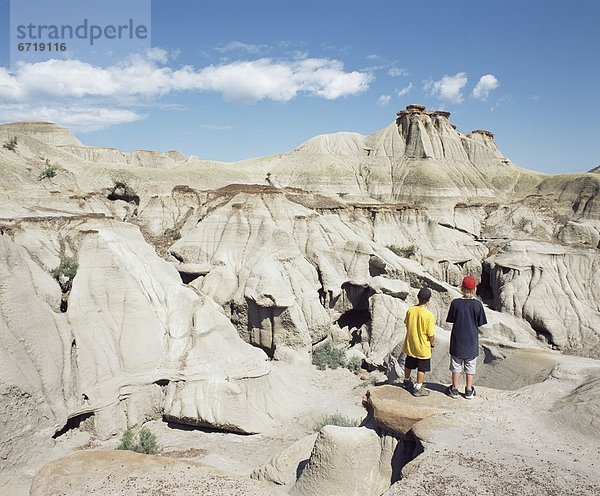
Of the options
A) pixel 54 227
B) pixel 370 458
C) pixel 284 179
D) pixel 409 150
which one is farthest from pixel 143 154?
pixel 370 458

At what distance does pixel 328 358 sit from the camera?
17.9 m

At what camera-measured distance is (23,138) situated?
43344 millimetres

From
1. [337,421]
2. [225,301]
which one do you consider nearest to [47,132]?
A: [225,301]

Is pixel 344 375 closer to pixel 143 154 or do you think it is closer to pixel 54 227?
pixel 54 227

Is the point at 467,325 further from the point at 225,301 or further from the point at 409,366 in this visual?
the point at 225,301

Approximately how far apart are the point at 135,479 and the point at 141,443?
4580 millimetres

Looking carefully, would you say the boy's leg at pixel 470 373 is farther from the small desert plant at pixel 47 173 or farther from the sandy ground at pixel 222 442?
the small desert plant at pixel 47 173

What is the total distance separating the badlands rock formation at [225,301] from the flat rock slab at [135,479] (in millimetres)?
1637

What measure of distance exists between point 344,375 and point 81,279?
9653mm

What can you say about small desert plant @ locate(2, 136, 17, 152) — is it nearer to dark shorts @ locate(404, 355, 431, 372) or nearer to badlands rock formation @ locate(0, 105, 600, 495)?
badlands rock formation @ locate(0, 105, 600, 495)

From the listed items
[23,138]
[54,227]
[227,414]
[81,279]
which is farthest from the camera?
[23,138]

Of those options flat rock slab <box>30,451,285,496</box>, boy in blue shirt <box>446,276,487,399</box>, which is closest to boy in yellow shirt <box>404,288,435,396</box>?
boy in blue shirt <box>446,276,487,399</box>

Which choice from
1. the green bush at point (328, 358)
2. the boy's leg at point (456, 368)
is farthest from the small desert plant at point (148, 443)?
the green bush at point (328, 358)

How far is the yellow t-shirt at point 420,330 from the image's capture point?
7.50 metres
